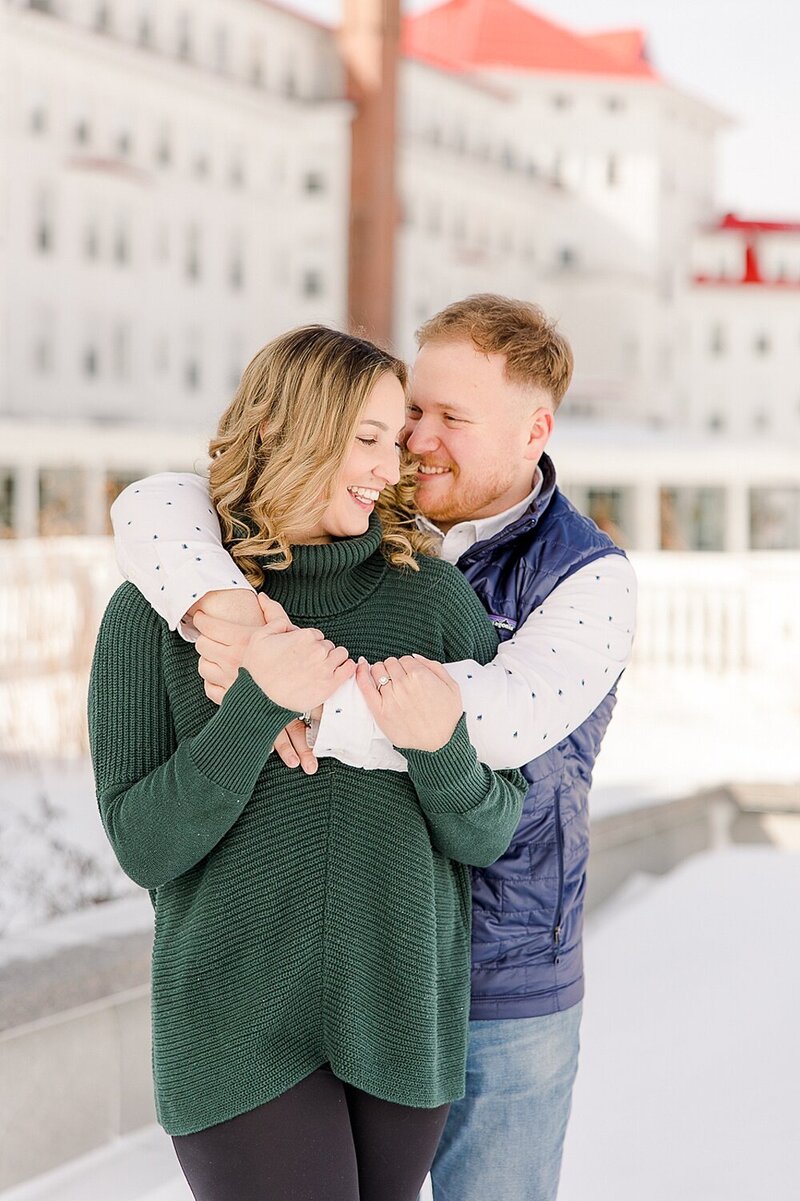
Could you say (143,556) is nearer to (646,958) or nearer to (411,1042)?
(411,1042)

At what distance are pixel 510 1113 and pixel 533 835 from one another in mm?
391

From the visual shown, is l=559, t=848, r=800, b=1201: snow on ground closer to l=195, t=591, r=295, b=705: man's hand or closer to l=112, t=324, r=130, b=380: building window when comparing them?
l=195, t=591, r=295, b=705: man's hand

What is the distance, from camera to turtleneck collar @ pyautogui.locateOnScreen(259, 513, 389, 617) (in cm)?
187

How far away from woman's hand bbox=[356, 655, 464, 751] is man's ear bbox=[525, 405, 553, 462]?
522 mm

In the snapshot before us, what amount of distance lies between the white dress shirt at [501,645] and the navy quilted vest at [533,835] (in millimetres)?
56

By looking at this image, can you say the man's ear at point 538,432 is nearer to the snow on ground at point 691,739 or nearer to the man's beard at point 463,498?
the man's beard at point 463,498

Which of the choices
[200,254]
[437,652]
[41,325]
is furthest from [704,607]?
[200,254]

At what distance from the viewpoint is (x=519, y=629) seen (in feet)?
6.52

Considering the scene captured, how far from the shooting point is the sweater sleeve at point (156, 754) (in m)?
1.72

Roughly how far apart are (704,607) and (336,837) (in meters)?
10.1

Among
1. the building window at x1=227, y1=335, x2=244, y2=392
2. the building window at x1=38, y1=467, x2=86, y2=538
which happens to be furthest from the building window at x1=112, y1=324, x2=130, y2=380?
the building window at x1=38, y1=467, x2=86, y2=538

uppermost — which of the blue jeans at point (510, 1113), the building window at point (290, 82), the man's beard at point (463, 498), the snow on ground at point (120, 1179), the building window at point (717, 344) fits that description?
the building window at point (290, 82)

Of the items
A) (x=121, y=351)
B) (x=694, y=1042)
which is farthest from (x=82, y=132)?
(x=694, y=1042)

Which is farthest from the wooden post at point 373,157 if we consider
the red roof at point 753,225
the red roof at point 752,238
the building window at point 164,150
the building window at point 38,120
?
the red roof at point 753,225
